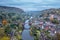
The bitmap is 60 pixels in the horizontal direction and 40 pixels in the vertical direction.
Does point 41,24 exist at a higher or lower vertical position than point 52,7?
lower

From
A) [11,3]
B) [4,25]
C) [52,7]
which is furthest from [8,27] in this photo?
[52,7]

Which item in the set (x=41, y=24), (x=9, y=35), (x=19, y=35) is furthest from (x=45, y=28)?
(x=9, y=35)

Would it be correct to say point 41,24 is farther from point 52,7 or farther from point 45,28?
point 52,7

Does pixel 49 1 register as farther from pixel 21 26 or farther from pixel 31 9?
pixel 21 26

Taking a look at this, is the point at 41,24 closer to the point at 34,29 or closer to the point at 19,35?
the point at 34,29

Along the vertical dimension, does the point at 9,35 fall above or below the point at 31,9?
below

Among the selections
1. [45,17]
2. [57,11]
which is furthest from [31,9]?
[57,11]

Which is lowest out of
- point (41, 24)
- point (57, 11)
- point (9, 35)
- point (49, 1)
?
point (9, 35)

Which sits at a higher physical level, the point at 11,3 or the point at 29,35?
the point at 11,3
